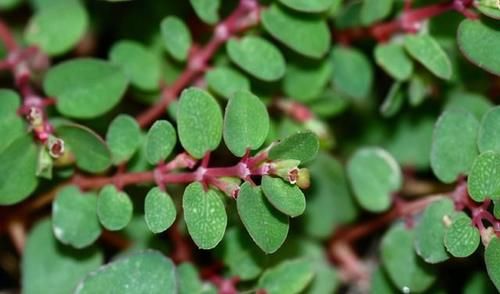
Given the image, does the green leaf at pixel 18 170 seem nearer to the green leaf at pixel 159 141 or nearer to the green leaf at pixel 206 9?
the green leaf at pixel 159 141

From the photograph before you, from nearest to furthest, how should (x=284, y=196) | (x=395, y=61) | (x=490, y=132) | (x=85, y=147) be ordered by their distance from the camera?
(x=284, y=196), (x=490, y=132), (x=85, y=147), (x=395, y=61)

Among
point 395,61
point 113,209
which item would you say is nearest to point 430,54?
point 395,61

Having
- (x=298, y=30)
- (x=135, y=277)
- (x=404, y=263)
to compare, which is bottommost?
(x=404, y=263)

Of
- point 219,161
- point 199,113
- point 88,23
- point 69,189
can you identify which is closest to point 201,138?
point 199,113

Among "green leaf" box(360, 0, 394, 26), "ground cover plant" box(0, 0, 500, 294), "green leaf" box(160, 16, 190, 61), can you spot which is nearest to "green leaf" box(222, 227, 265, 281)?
"ground cover plant" box(0, 0, 500, 294)

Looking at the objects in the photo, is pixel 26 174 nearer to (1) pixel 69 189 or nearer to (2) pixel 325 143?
(1) pixel 69 189

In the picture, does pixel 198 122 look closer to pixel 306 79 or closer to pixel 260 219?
pixel 260 219

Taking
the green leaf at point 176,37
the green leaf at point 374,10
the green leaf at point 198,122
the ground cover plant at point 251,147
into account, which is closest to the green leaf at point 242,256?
the ground cover plant at point 251,147

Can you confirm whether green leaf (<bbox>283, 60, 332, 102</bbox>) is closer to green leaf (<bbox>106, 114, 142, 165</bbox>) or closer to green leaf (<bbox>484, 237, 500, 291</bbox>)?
green leaf (<bbox>106, 114, 142, 165</bbox>)
